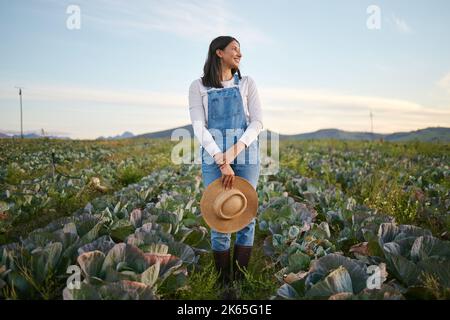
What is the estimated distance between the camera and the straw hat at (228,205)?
3340 mm

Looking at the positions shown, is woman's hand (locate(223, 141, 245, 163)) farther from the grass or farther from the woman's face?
the grass

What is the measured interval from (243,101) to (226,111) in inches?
6.7

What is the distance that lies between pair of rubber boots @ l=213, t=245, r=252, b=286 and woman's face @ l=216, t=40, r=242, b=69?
159cm

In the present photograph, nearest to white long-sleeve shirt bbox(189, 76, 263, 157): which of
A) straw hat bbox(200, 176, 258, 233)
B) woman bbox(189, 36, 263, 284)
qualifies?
woman bbox(189, 36, 263, 284)

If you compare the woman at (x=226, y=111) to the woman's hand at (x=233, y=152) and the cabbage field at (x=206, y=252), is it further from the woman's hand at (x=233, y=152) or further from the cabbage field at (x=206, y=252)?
the cabbage field at (x=206, y=252)

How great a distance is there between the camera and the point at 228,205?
3.38 meters

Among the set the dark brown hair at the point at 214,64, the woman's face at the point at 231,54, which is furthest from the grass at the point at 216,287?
the woman's face at the point at 231,54

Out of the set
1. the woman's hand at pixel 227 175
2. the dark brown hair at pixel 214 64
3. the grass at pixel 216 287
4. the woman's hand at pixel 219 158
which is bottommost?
the grass at pixel 216 287

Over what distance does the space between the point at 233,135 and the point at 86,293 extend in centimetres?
166

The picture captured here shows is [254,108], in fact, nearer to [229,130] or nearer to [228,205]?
[229,130]

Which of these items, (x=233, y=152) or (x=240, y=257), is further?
(x=240, y=257)

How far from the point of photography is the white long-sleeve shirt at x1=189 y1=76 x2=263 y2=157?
3.38 meters

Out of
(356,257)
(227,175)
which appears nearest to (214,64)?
(227,175)
